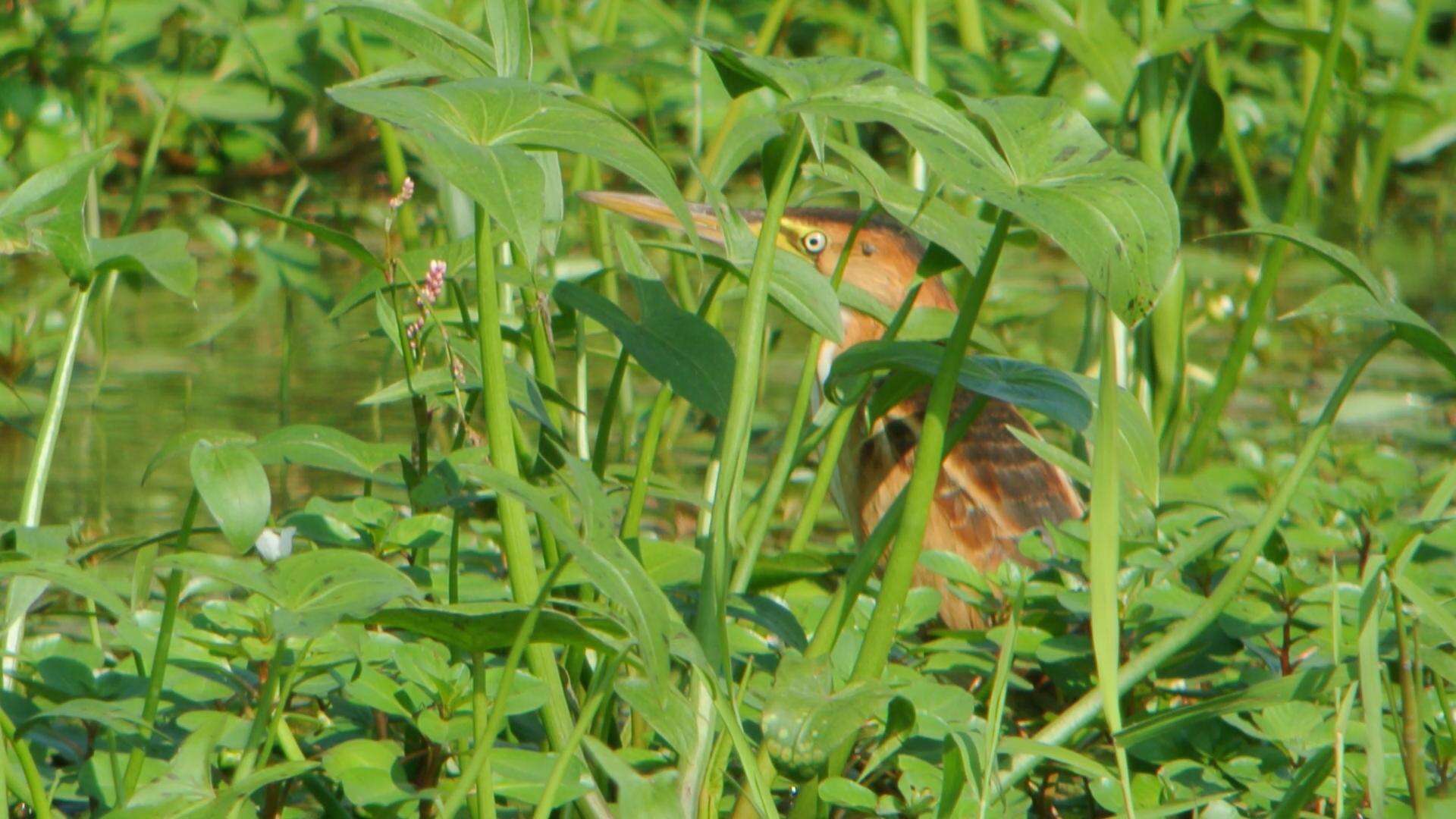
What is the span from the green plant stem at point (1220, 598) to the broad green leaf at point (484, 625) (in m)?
0.34

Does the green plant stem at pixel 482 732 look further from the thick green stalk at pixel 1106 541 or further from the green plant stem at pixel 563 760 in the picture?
the thick green stalk at pixel 1106 541

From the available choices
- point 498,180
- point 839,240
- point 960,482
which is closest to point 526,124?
point 498,180

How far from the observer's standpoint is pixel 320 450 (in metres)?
1.29

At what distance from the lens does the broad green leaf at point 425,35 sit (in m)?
1.04

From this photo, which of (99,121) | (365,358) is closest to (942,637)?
(99,121)

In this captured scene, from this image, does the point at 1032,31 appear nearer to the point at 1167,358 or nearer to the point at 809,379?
the point at 1167,358

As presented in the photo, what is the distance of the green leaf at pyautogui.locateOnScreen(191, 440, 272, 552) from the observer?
3.52ft

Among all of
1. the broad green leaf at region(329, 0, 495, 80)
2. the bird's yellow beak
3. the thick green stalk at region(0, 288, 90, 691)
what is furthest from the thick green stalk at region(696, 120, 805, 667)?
the bird's yellow beak

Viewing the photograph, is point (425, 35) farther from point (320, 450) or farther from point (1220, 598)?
point (1220, 598)

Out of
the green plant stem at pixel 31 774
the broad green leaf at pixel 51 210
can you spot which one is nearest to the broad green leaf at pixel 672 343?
the broad green leaf at pixel 51 210

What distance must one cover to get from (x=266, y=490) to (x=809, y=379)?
524mm

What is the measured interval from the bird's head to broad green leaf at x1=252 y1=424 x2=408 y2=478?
1.08 meters

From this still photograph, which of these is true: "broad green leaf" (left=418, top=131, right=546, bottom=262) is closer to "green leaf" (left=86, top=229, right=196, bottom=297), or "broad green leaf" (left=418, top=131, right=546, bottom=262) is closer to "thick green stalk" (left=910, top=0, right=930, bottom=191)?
"green leaf" (left=86, top=229, right=196, bottom=297)

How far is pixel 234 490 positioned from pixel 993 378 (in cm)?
52
